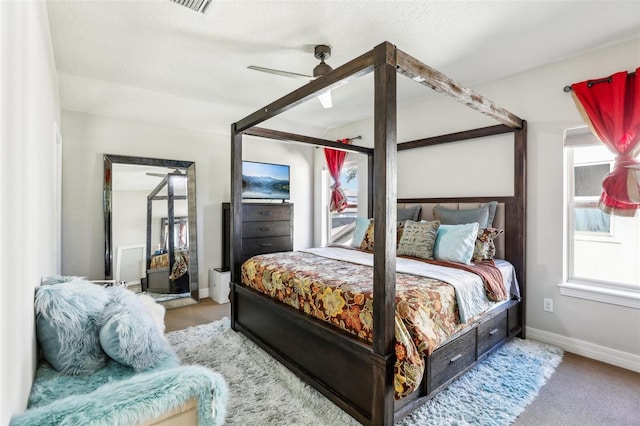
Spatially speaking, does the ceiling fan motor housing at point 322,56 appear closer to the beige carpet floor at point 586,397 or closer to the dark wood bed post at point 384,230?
the dark wood bed post at point 384,230

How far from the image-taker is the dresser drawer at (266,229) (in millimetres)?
4395

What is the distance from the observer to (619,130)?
7.94 feet

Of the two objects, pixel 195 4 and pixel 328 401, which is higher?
pixel 195 4

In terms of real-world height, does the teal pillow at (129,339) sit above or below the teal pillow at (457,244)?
below

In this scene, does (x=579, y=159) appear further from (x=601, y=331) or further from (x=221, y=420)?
(x=221, y=420)

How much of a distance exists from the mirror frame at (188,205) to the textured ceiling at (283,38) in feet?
2.45

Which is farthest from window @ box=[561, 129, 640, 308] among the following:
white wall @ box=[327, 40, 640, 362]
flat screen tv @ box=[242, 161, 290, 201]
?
flat screen tv @ box=[242, 161, 290, 201]

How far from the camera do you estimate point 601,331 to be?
2.55 metres

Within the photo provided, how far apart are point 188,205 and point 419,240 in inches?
122

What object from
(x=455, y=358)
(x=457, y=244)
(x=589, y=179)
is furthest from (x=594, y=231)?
(x=455, y=358)

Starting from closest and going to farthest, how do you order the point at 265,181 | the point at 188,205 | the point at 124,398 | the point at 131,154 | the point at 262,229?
the point at 124,398
the point at 131,154
the point at 188,205
the point at 262,229
the point at 265,181

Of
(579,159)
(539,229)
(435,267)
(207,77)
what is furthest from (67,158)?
(579,159)

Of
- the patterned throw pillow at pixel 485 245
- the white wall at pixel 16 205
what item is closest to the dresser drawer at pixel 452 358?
the patterned throw pillow at pixel 485 245

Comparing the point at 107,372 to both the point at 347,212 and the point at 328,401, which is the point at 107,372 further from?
the point at 347,212
